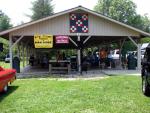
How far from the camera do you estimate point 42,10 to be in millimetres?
78938

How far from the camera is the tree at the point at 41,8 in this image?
78.6 metres

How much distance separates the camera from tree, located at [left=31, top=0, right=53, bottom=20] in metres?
78.6

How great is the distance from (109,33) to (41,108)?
1489cm

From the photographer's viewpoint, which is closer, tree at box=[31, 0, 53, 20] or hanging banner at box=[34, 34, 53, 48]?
hanging banner at box=[34, 34, 53, 48]

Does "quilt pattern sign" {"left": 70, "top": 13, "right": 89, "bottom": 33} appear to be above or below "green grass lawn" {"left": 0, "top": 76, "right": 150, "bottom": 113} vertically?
above

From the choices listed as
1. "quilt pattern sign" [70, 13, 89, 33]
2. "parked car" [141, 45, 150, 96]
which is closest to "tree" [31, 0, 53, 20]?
"quilt pattern sign" [70, 13, 89, 33]

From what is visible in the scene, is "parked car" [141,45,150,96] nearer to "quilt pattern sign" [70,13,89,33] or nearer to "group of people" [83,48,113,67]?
"quilt pattern sign" [70,13,89,33]

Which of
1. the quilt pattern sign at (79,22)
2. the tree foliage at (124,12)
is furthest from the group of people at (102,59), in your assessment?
the tree foliage at (124,12)

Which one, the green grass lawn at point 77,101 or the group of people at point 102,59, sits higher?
the group of people at point 102,59

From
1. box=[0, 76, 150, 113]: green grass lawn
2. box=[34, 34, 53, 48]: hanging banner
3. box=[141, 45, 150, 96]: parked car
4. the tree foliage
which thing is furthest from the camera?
the tree foliage

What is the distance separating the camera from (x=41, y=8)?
7925 centimetres

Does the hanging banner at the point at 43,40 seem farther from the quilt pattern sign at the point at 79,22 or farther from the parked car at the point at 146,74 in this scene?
the parked car at the point at 146,74

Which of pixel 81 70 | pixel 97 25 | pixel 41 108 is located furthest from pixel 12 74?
pixel 97 25

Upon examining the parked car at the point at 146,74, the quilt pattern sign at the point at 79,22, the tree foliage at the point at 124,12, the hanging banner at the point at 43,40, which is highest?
the tree foliage at the point at 124,12
